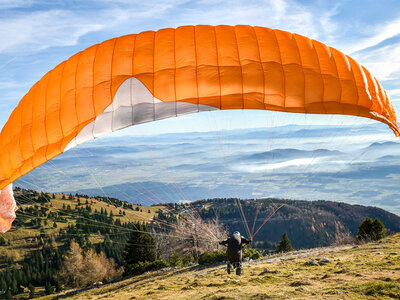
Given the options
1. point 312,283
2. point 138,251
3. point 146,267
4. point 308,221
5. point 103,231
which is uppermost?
point 312,283

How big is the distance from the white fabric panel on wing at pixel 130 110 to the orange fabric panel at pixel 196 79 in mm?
149

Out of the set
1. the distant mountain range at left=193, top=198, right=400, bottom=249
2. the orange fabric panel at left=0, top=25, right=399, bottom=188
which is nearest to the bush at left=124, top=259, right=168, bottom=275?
the orange fabric panel at left=0, top=25, right=399, bottom=188

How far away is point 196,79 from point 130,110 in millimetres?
2153

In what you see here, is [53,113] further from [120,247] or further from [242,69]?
[120,247]

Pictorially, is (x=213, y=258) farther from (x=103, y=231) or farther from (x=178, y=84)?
(x=103, y=231)

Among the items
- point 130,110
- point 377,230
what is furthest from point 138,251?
point 130,110

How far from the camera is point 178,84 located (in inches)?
371

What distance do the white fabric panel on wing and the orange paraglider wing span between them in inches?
1.1

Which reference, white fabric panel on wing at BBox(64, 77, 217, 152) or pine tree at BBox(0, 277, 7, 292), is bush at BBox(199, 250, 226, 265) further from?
pine tree at BBox(0, 277, 7, 292)

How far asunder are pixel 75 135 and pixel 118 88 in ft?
6.15

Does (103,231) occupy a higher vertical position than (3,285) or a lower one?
higher

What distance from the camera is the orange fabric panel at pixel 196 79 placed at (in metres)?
9.49

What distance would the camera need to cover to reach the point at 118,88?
946cm

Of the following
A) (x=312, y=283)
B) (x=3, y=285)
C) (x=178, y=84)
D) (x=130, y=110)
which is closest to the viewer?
(x=178, y=84)
